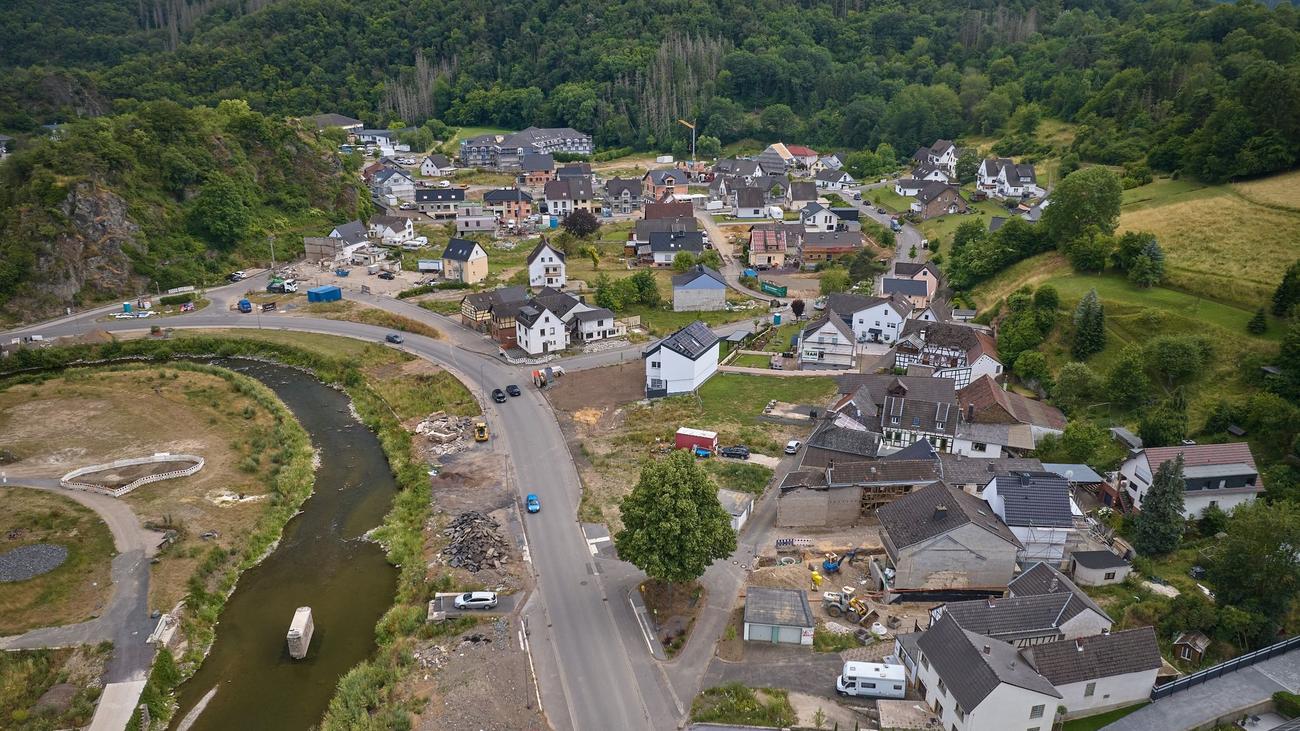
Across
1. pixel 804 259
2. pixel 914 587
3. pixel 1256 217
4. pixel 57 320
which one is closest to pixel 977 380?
pixel 914 587

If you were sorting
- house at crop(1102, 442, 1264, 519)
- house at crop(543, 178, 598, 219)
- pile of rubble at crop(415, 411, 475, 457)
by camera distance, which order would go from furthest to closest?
house at crop(543, 178, 598, 219) → pile of rubble at crop(415, 411, 475, 457) → house at crop(1102, 442, 1264, 519)

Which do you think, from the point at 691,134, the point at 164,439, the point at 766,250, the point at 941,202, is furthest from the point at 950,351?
the point at 691,134

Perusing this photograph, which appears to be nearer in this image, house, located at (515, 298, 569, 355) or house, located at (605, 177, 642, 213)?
house, located at (515, 298, 569, 355)

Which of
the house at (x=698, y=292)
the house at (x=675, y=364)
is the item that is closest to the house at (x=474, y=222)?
the house at (x=698, y=292)

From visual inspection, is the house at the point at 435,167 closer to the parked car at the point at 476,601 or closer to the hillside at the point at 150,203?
the hillside at the point at 150,203

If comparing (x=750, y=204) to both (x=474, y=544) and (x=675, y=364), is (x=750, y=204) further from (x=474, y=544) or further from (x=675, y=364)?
(x=474, y=544)

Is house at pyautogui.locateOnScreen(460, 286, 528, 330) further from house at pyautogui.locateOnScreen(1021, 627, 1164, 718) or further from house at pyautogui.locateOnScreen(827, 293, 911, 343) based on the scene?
house at pyautogui.locateOnScreen(1021, 627, 1164, 718)

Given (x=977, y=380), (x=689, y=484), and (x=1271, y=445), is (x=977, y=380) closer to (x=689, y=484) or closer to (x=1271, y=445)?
(x=1271, y=445)

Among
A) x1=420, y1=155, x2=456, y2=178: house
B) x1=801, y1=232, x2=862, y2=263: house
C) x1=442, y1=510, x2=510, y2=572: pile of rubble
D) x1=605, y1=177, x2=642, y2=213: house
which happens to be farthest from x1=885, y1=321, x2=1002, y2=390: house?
x1=420, y1=155, x2=456, y2=178: house
